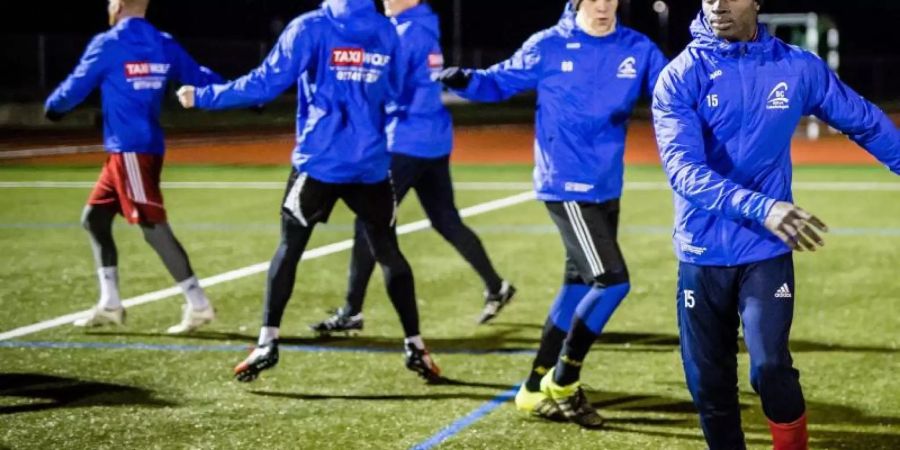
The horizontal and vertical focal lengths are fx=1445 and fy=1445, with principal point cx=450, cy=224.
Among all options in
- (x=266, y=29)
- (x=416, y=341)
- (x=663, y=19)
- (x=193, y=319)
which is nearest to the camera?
(x=416, y=341)

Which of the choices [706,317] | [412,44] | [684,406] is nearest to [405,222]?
[412,44]

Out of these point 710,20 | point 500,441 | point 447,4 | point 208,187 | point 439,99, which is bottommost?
point 447,4

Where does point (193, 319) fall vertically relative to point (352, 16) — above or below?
below

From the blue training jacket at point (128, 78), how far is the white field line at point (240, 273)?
125 centimetres

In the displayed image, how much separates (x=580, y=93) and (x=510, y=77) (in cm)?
35

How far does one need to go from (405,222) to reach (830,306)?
5548mm

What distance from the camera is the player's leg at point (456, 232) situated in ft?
31.0

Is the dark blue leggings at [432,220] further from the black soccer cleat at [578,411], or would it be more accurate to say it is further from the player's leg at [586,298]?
the black soccer cleat at [578,411]

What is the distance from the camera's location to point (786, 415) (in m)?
4.98

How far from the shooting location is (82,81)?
8797 millimetres

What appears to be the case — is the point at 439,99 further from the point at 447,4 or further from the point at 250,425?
the point at 447,4

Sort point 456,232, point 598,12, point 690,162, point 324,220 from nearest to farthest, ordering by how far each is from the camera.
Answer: point 690,162
point 598,12
point 324,220
point 456,232

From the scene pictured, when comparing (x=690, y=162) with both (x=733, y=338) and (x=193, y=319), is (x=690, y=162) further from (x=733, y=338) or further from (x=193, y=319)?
(x=193, y=319)

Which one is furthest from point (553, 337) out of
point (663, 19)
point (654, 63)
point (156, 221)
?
point (663, 19)
